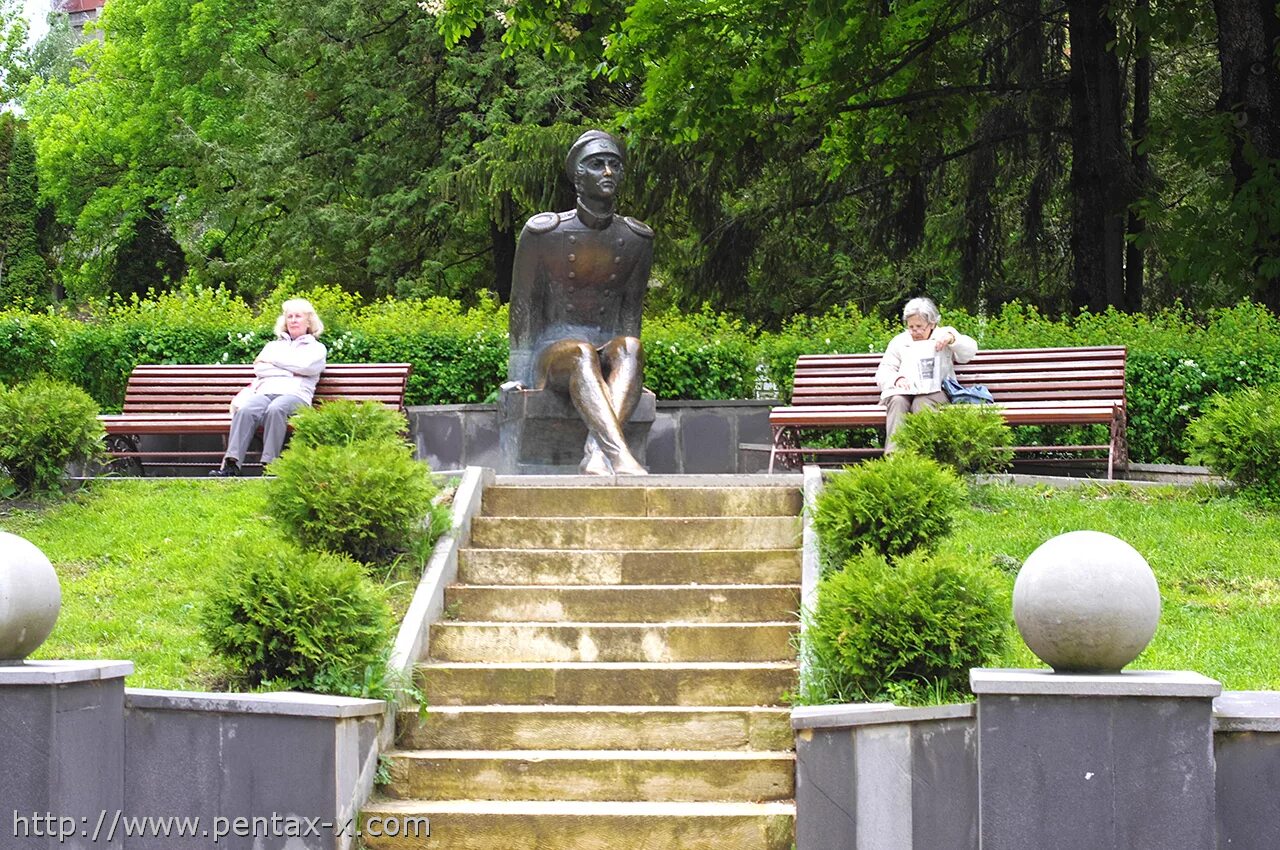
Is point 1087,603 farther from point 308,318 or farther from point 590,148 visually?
Result: point 308,318

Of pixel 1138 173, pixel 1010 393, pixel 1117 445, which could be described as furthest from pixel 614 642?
pixel 1138 173

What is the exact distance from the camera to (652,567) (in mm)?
9141

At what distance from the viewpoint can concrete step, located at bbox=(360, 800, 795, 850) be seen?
23.2ft

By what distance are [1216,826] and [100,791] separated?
171 inches

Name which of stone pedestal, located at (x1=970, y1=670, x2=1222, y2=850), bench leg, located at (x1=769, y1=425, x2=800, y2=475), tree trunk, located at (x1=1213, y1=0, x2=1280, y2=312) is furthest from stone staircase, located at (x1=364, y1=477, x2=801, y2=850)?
tree trunk, located at (x1=1213, y1=0, x2=1280, y2=312)

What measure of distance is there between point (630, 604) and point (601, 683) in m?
0.75

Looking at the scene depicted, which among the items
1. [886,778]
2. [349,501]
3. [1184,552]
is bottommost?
[886,778]

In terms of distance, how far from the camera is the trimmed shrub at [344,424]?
412 inches

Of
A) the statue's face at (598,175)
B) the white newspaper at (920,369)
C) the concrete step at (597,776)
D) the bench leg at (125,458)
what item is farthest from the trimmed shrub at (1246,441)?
the bench leg at (125,458)

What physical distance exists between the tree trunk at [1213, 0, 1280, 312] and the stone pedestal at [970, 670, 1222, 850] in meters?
12.6

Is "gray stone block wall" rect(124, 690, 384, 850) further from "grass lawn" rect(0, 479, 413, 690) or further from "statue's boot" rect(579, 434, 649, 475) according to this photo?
"statue's boot" rect(579, 434, 649, 475)

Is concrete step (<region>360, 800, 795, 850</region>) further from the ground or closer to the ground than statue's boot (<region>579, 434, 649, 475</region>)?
closer to the ground

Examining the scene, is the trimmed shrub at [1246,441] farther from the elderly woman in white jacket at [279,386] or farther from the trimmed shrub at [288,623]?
the elderly woman in white jacket at [279,386]

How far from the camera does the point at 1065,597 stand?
6.00m
